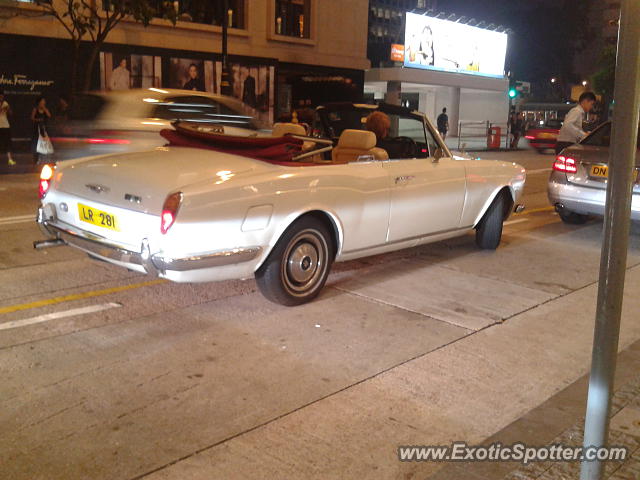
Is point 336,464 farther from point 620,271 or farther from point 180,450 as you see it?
point 620,271

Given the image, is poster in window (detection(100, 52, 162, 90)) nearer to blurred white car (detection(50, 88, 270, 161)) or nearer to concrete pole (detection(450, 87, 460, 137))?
blurred white car (detection(50, 88, 270, 161))

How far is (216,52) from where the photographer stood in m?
24.9

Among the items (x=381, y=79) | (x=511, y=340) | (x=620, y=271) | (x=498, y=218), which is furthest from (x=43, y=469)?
(x=381, y=79)

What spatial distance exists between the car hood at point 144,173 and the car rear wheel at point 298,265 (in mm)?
590

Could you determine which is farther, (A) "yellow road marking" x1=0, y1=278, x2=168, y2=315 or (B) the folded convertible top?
(B) the folded convertible top

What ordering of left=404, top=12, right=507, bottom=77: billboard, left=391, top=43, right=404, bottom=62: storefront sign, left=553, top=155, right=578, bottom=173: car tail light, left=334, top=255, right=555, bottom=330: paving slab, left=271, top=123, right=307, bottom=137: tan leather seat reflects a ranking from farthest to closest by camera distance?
left=404, top=12, right=507, bottom=77: billboard
left=391, top=43, right=404, bottom=62: storefront sign
left=553, top=155, right=578, bottom=173: car tail light
left=271, top=123, right=307, bottom=137: tan leather seat
left=334, top=255, right=555, bottom=330: paving slab

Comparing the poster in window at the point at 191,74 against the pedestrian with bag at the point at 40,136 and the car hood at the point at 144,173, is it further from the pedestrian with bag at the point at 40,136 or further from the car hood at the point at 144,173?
the car hood at the point at 144,173

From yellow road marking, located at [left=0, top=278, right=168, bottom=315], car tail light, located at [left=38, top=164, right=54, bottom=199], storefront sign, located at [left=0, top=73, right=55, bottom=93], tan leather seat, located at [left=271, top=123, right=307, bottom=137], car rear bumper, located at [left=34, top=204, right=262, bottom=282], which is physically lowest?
yellow road marking, located at [left=0, top=278, right=168, bottom=315]

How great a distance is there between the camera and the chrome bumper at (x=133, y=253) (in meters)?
4.40

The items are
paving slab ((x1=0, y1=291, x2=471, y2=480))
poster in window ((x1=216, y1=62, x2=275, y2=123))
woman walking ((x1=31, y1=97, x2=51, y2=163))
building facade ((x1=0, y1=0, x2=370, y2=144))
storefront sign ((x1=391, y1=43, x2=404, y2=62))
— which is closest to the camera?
paving slab ((x1=0, y1=291, x2=471, y2=480))

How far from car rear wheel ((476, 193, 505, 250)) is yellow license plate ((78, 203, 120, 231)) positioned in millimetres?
4343

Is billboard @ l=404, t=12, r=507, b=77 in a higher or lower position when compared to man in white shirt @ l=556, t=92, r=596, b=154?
higher

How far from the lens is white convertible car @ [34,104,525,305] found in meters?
4.44

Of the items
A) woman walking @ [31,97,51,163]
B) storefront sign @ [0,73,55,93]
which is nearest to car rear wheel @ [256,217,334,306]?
woman walking @ [31,97,51,163]
